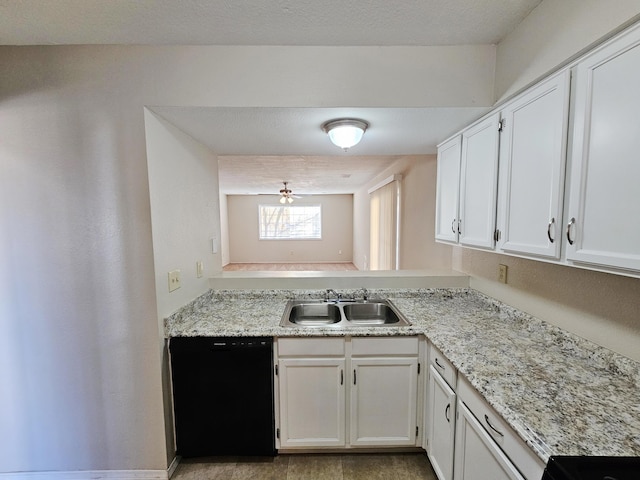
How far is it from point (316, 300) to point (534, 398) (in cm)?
147

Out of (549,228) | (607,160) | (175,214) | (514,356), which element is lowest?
(514,356)

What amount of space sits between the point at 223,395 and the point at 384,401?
1.02 meters

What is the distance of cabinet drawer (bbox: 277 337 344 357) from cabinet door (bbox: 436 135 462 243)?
1076 mm

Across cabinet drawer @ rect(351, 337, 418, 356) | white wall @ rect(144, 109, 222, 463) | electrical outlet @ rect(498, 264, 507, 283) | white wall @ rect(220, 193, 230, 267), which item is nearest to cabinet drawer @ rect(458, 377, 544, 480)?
cabinet drawer @ rect(351, 337, 418, 356)

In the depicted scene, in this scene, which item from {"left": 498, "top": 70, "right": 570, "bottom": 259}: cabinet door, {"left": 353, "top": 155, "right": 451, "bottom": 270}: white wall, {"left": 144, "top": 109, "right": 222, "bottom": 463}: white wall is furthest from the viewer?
{"left": 353, "top": 155, "right": 451, "bottom": 270}: white wall

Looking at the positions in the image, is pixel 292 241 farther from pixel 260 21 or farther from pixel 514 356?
pixel 514 356

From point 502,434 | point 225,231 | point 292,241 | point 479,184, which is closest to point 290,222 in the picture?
point 292,241

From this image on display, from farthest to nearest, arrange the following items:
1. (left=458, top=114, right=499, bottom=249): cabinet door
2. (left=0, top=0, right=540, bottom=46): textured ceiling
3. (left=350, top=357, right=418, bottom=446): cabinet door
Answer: (left=350, top=357, right=418, bottom=446): cabinet door < (left=458, top=114, right=499, bottom=249): cabinet door < (left=0, top=0, right=540, bottom=46): textured ceiling

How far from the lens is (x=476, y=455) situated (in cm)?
113

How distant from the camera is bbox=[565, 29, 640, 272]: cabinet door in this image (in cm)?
84

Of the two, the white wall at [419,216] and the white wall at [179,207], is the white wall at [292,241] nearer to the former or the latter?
the white wall at [419,216]

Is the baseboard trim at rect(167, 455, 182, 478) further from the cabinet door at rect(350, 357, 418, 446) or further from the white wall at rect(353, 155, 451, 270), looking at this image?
the white wall at rect(353, 155, 451, 270)

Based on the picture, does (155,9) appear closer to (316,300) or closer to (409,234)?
(316,300)

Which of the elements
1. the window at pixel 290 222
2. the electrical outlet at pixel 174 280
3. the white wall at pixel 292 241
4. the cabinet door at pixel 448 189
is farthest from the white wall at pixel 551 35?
the window at pixel 290 222
